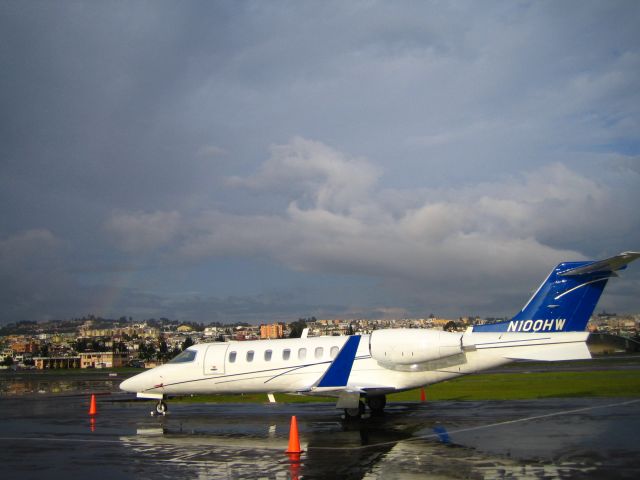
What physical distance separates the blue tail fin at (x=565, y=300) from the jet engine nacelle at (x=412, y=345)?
213 cm

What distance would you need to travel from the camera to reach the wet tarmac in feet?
35.0

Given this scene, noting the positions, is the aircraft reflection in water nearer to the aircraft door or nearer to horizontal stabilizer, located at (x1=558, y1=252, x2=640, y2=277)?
the aircraft door

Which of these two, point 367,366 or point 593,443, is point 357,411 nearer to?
point 367,366

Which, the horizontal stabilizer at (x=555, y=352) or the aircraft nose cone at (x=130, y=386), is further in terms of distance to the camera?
the aircraft nose cone at (x=130, y=386)

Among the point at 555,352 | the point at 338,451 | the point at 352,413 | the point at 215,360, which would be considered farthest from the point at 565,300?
the point at 215,360

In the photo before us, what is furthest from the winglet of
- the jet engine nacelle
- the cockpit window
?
the cockpit window

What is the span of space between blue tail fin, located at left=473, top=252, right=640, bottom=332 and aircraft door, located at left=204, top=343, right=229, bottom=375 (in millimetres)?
9797

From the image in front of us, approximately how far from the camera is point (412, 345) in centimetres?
1712

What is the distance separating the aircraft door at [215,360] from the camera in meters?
20.5

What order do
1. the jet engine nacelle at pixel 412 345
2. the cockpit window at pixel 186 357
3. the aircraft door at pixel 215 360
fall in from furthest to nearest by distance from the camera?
the cockpit window at pixel 186 357 → the aircraft door at pixel 215 360 → the jet engine nacelle at pixel 412 345

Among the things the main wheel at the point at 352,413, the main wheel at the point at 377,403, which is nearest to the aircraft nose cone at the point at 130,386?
the main wheel at the point at 352,413

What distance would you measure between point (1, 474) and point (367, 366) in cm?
1022

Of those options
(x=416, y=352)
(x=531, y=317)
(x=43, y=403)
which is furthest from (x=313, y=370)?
(x=43, y=403)

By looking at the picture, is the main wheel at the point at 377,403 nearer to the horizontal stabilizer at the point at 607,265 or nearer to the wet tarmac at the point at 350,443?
the wet tarmac at the point at 350,443
